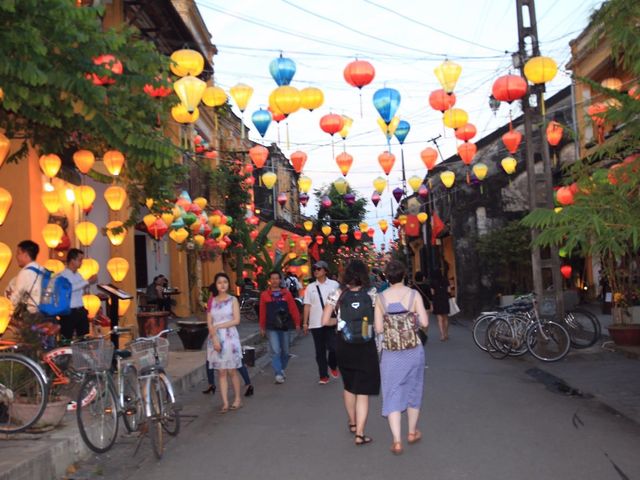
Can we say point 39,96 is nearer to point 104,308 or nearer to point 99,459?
point 99,459

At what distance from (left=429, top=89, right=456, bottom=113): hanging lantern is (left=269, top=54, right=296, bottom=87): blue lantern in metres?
2.91

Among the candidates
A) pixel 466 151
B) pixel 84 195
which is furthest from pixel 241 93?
pixel 466 151

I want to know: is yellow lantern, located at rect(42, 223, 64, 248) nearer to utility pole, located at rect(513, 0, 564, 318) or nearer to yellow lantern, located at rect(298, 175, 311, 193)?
utility pole, located at rect(513, 0, 564, 318)

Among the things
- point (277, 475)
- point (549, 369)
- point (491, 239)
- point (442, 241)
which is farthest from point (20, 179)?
point (442, 241)

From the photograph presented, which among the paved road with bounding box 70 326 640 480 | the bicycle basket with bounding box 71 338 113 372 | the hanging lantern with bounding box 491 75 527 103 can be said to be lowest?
the paved road with bounding box 70 326 640 480

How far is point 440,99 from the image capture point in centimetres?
1402

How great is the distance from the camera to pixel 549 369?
1214 cm

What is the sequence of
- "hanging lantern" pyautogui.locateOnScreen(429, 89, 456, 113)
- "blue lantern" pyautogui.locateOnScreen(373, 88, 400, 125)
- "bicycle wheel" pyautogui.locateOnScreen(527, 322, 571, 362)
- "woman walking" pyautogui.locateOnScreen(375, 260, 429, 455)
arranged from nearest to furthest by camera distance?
"woman walking" pyautogui.locateOnScreen(375, 260, 429, 455)
"bicycle wheel" pyautogui.locateOnScreen(527, 322, 571, 362)
"blue lantern" pyautogui.locateOnScreen(373, 88, 400, 125)
"hanging lantern" pyautogui.locateOnScreen(429, 89, 456, 113)

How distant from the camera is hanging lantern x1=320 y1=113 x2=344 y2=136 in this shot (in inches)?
590

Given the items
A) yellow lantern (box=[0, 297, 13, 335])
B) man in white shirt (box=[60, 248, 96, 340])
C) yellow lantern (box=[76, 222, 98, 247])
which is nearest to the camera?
yellow lantern (box=[0, 297, 13, 335])

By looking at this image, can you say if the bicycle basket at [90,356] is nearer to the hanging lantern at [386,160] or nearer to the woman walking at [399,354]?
the woman walking at [399,354]

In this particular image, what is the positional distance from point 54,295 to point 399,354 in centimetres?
492

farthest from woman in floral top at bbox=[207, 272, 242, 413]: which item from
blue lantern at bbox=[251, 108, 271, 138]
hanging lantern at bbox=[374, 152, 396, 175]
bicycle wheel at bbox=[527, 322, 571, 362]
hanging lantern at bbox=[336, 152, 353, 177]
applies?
hanging lantern at bbox=[374, 152, 396, 175]

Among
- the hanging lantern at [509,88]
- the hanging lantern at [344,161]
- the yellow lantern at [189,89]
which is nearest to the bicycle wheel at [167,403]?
the yellow lantern at [189,89]
